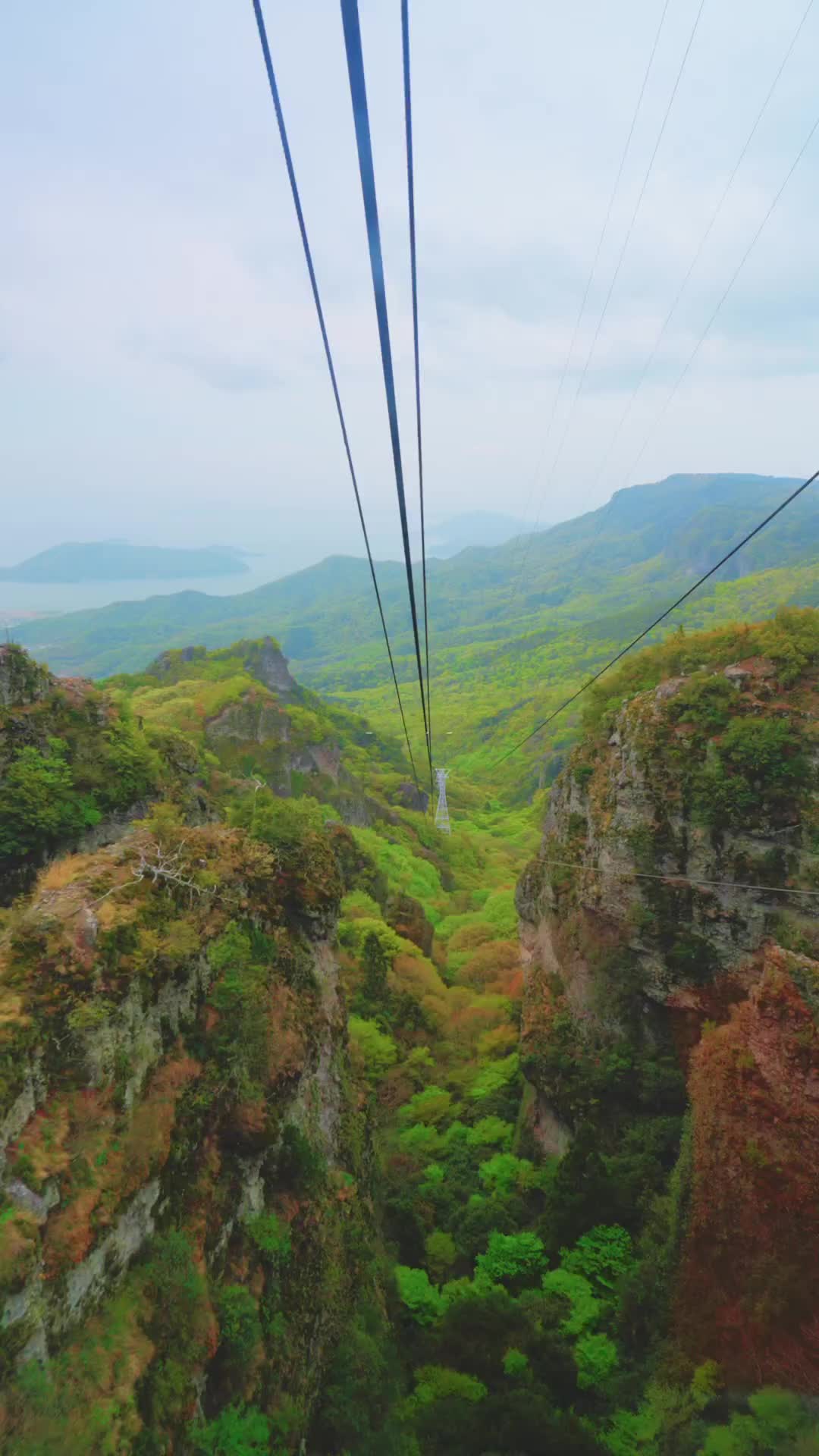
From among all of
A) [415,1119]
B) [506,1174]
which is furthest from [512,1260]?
[415,1119]

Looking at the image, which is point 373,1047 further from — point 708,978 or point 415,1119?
point 708,978

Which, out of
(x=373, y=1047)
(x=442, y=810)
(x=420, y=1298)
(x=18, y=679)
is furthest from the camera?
(x=442, y=810)

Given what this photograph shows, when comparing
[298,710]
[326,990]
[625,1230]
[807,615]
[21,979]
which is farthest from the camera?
[298,710]

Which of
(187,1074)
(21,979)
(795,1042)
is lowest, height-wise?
(795,1042)

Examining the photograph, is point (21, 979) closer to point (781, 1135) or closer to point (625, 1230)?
point (781, 1135)

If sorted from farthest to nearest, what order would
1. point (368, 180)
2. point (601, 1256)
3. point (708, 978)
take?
1. point (708, 978)
2. point (601, 1256)
3. point (368, 180)

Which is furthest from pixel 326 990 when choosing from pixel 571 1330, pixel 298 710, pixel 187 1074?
pixel 298 710

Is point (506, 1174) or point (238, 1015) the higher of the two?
point (238, 1015)
